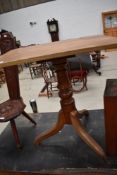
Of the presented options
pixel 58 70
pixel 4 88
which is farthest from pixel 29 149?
pixel 4 88

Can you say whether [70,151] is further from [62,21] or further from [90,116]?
[62,21]

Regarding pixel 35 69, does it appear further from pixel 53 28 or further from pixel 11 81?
pixel 11 81

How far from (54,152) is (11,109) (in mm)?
654

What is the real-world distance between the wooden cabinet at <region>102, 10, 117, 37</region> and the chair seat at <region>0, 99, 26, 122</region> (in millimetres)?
7747

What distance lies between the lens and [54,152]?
2.03m

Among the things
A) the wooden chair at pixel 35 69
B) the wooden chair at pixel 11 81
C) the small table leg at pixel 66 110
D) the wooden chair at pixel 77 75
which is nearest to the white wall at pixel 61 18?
the wooden chair at pixel 35 69

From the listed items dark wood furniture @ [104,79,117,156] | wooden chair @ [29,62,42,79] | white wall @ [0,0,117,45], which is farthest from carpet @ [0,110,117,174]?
white wall @ [0,0,117,45]

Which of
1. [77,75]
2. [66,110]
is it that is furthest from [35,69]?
[66,110]

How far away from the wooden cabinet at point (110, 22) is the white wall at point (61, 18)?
18 cm

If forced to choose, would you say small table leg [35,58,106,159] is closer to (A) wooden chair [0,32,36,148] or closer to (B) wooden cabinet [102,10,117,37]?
(A) wooden chair [0,32,36,148]

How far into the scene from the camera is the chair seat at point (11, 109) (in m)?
2.12

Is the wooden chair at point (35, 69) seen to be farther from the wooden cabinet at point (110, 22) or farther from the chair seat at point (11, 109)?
the chair seat at point (11, 109)

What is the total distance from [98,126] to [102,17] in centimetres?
785

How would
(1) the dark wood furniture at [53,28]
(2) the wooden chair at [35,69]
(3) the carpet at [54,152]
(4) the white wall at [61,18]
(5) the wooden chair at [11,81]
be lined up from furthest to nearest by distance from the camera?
1. (1) the dark wood furniture at [53,28]
2. (4) the white wall at [61,18]
3. (2) the wooden chair at [35,69]
4. (5) the wooden chair at [11,81]
5. (3) the carpet at [54,152]
